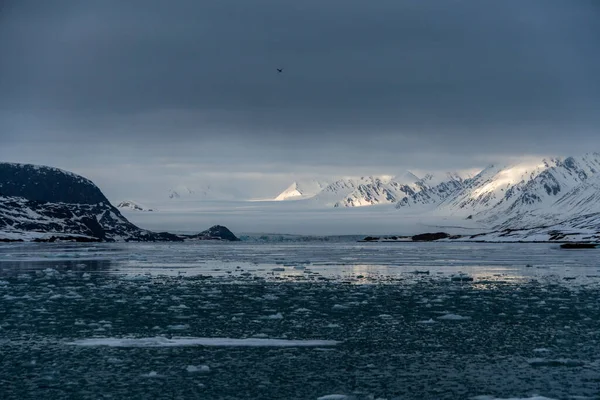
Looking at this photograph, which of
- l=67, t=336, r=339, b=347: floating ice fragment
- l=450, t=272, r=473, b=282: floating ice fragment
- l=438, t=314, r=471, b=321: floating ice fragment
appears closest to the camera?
l=67, t=336, r=339, b=347: floating ice fragment

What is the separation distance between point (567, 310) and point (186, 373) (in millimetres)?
19799

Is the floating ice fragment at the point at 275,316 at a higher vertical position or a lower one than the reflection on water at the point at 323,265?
lower

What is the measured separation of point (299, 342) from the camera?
25.5m

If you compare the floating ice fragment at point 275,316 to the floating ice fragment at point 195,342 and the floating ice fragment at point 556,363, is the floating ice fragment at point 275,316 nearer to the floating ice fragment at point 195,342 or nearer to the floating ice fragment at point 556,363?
the floating ice fragment at point 195,342

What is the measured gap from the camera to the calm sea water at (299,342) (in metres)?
19.2

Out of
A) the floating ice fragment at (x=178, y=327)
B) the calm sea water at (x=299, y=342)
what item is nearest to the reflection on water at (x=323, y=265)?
the calm sea water at (x=299, y=342)

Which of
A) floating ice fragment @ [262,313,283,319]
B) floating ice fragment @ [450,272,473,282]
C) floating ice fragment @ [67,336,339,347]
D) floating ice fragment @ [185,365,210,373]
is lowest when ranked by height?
floating ice fragment @ [185,365,210,373]

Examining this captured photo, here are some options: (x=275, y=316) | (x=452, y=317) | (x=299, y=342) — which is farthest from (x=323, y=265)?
(x=299, y=342)

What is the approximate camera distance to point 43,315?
31.9 m

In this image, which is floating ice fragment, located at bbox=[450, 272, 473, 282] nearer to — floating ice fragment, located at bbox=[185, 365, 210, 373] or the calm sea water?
the calm sea water

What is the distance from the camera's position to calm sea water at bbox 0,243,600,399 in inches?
757

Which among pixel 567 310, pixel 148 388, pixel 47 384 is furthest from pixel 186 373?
pixel 567 310

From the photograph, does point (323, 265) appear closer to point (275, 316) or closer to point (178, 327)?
point (275, 316)

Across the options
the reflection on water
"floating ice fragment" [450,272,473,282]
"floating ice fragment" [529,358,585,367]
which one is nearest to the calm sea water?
"floating ice fragment" [529,358,585,367]
